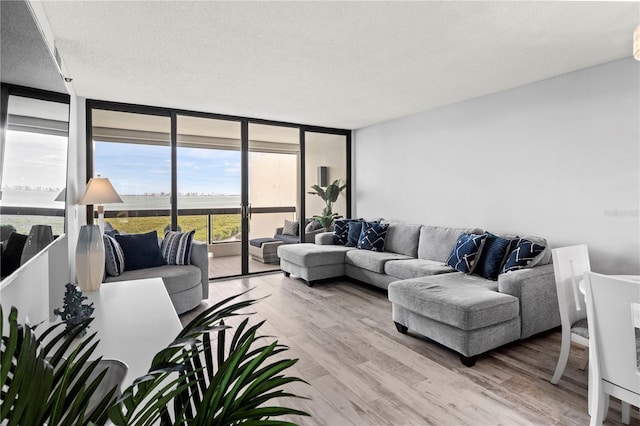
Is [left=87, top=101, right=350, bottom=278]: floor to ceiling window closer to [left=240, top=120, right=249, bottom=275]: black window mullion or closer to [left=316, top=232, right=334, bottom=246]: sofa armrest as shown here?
[left=240, top=120, right=249, bottom=275]: black window mullion

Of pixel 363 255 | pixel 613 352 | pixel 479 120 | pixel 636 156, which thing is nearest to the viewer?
pixel 613 352

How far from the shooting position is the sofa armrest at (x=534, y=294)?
2893mm

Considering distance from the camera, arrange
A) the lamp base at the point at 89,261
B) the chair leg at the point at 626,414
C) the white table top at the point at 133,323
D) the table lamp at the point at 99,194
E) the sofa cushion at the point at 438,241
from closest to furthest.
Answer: the white table top at the point at 133,323 → the chair leg at the point at 626,414 → the lamp base at the point at 89,261 → the table lamp at the point at 99,194 → the sofa cushion at the point at 438,241

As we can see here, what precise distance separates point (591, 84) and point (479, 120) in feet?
3.76

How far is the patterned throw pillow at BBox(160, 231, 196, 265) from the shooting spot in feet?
13.0

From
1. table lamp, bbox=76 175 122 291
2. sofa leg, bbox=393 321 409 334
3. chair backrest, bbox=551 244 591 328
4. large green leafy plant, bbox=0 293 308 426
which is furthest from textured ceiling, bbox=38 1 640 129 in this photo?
sofa leg, bbox=393 321 409 334

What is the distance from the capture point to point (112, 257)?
3.50 metres

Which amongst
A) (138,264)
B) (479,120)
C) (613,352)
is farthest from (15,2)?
(479,120)

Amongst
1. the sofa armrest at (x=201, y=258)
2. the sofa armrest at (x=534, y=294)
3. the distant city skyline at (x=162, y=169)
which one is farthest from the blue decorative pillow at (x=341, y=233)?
the sofa armrest at (x=534, y=294)

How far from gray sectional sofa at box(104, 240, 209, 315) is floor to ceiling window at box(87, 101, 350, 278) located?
1.07m

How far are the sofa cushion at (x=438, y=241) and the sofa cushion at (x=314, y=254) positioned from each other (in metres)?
1.02

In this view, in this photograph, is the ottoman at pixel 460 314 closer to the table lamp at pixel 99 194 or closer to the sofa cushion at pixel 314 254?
the sofa cushion at pixel 314 254

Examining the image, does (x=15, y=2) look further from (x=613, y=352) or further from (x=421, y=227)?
(x=421, y=227)

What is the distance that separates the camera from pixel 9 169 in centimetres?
95
